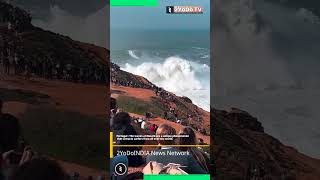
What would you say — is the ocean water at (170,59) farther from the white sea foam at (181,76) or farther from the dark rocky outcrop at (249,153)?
the dark rocky outcrop at (249,153)

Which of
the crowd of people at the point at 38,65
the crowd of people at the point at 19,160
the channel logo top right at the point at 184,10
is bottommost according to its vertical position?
the crowd of people at the point at 19,160

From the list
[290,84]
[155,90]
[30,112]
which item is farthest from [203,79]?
[30,112]

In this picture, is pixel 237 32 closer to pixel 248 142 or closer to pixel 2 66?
pixel 248 142

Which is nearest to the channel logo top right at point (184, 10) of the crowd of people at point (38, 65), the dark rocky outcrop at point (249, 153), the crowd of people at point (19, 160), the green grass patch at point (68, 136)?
the crowd of people at point (38, 65)

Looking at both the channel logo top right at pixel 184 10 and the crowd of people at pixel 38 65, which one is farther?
the crowd of people at pixel 38 65

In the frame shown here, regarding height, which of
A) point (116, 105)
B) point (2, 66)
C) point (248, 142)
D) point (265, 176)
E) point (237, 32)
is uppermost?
point (237, 32)

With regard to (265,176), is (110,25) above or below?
above
